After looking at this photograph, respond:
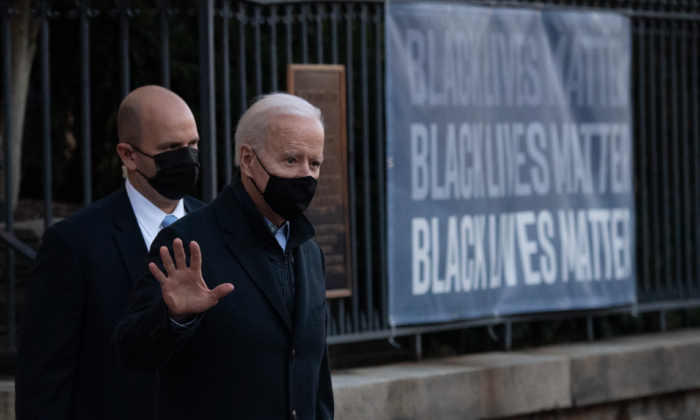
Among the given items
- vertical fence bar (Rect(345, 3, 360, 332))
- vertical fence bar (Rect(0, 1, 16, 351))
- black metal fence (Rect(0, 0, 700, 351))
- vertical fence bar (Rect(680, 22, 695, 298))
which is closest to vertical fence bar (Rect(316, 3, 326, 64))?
black metal fence (Rect(0, 0, 700, 351))

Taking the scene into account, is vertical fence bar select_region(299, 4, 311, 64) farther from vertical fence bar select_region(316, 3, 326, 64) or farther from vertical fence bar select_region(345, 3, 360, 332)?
vertical fence bar select_region(345, 3, 360, 332)

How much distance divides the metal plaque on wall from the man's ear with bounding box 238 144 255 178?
2493mm

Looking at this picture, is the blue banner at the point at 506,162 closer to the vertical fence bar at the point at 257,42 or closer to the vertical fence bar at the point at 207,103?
the vertical fence bar at the point at 257,42

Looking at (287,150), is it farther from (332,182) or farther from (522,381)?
(522,381)

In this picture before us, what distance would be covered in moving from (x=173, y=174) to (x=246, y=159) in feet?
2.25

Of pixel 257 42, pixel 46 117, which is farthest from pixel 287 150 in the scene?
pixel 257 42

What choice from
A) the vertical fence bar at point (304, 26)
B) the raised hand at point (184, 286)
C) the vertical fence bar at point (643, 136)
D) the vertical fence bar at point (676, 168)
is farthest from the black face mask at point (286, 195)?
the vertical fence bar at point (676, 168)

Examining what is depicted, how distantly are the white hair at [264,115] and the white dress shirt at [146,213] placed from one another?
65 centimetres

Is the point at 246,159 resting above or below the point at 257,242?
above

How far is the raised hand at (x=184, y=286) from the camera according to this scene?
82.0 inches

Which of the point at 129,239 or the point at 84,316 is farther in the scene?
the point at 129,239

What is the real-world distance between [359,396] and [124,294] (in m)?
2.14

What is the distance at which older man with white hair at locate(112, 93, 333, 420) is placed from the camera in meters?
2.29

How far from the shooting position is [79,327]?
9.04 feet
